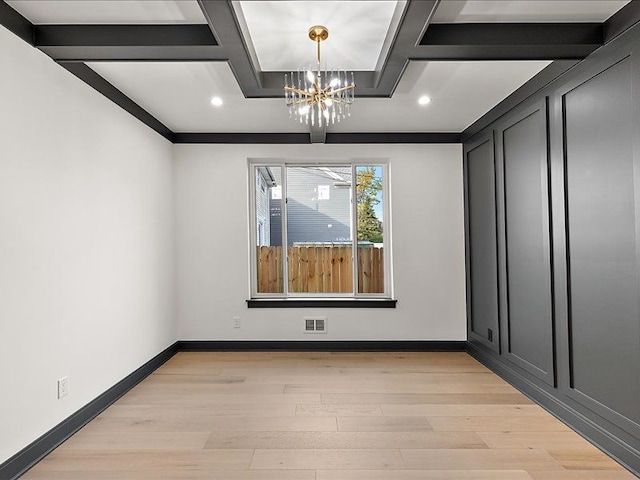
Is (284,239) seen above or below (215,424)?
above

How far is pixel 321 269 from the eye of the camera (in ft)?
15.9

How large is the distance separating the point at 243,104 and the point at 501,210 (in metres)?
2.48

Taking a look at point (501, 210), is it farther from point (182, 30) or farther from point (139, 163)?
point (139, 163)

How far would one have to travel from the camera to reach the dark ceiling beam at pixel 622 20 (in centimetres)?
219

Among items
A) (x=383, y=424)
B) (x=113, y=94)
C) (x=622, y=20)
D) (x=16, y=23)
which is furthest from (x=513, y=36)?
(x=113, y=94)

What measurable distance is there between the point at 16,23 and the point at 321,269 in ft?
11.3

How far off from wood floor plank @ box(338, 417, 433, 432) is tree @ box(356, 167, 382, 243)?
2319 millimetres

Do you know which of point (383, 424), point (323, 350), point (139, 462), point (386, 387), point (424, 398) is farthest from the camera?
point (323, 350)

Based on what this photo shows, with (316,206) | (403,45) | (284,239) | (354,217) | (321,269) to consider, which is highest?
(403,45)

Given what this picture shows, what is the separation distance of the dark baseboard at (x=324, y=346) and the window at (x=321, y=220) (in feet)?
1.77

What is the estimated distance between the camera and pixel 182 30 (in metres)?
2.42

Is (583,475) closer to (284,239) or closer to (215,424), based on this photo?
(215,424)

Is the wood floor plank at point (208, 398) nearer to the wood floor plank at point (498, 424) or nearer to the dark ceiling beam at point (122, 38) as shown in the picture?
the wood floor plank at point (498, 424)

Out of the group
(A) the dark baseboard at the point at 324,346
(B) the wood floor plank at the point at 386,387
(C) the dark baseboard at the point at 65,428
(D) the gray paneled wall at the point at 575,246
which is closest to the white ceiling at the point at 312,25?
(D) the gray paneled wall at the point at 575,246
